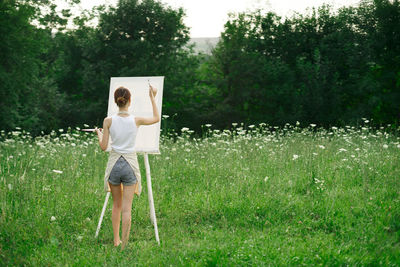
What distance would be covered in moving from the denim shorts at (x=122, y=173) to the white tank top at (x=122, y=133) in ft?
0.42

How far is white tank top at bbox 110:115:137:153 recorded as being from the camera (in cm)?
455

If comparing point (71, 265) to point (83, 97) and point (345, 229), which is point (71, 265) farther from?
point (83, 97)

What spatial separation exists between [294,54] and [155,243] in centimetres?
1555

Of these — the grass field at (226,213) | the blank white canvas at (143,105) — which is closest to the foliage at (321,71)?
the grass field at (226,213)

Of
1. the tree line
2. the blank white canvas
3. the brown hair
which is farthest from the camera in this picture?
the tree line

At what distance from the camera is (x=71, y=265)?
4258 millimetres

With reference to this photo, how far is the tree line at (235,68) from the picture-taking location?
1623 cm

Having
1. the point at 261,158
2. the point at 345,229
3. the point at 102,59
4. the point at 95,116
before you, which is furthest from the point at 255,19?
the point at 345,229

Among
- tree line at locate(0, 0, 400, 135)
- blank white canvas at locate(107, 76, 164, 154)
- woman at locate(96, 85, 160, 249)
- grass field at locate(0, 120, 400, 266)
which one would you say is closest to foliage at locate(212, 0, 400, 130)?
tree line at locate(0, 0, 400, 135)

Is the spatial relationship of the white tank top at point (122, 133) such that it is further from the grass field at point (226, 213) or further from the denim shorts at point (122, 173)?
the grass field at point (226, 213)

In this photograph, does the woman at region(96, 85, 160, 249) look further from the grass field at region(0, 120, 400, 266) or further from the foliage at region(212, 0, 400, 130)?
the foliage at region(212, 0, 400, 130)

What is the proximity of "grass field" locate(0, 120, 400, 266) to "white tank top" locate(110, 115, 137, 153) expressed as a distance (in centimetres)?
122

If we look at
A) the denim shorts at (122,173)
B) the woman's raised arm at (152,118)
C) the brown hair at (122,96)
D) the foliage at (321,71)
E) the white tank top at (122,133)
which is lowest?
the denim shorts at (122,173)

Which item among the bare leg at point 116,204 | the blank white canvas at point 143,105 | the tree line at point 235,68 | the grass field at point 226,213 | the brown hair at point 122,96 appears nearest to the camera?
the grass field at point 226,213
